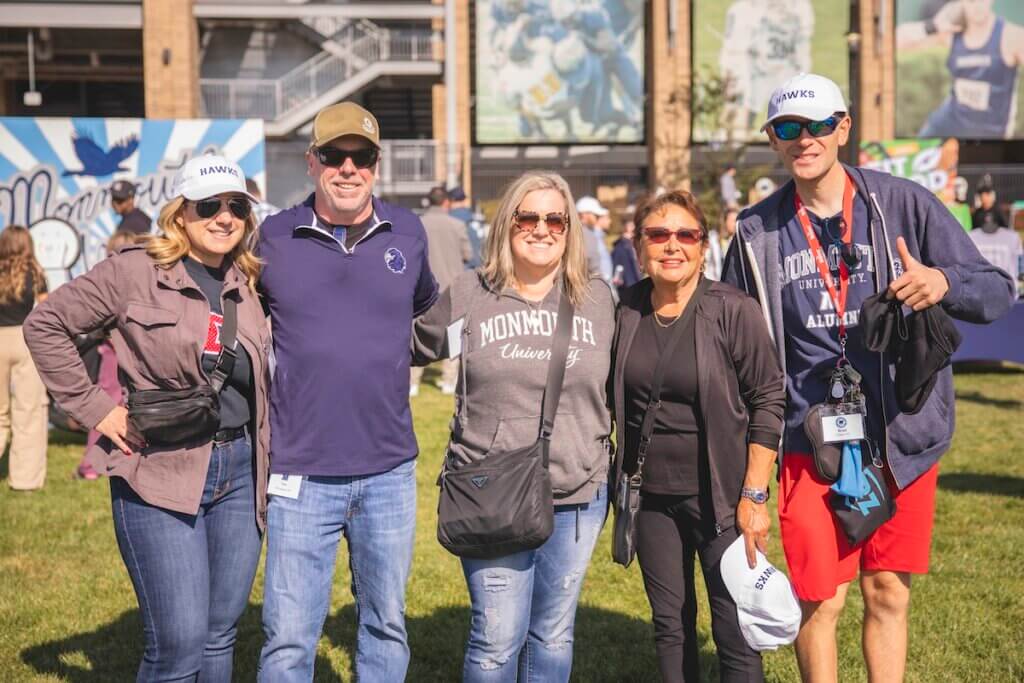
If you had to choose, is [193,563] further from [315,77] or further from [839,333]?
[315,77]

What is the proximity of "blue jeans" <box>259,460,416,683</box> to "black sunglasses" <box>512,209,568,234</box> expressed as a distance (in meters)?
0.96

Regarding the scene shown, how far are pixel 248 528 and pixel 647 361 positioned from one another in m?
1.55

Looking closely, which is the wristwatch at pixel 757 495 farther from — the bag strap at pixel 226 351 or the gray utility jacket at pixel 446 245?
the gray utility jacket at pixel 446 245

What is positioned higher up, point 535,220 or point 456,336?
point 535,220

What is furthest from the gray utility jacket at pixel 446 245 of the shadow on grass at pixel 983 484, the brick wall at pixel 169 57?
the brick wall at pixel 169 57

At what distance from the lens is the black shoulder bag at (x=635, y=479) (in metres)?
3.56

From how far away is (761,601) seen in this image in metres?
3.46

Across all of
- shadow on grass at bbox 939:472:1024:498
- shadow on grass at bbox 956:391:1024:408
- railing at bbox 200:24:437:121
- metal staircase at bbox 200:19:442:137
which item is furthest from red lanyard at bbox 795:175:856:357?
railing at bbox 200:24:437:121

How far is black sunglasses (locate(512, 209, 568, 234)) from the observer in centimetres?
354

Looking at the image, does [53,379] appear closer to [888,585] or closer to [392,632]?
[392,632]

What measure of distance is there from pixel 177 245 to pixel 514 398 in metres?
1.29

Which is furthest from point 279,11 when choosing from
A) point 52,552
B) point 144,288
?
point 144,288

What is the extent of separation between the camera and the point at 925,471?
11.9ft

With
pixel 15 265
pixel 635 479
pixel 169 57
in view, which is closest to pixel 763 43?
pixel 169 57
